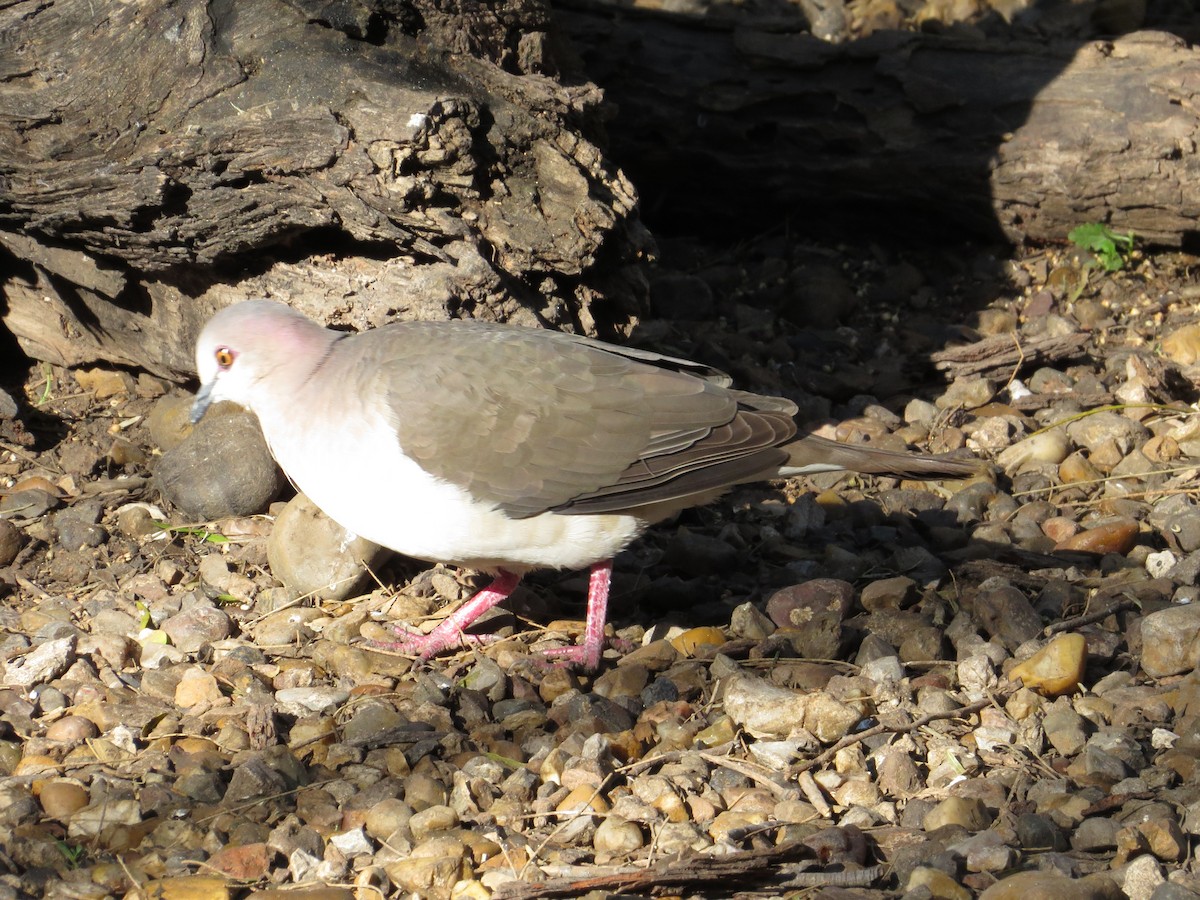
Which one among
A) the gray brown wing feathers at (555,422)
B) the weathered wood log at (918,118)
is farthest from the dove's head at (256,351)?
the weathered wood log at (918,118)

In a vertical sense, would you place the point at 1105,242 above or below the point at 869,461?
above

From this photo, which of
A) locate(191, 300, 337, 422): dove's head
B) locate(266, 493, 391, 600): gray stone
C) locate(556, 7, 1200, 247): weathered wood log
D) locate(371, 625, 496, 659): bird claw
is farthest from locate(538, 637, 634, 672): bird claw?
locate(556, 7, 1200, 247): weathered wood log

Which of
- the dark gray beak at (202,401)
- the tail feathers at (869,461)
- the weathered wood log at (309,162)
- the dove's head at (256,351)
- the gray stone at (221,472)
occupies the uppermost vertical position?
the weathered wood log at (309,162)

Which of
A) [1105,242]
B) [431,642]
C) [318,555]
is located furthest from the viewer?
[1105,242]

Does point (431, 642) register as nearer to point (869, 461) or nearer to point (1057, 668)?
point (869, 461)

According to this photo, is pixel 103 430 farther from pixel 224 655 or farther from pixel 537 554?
pixel 537 554

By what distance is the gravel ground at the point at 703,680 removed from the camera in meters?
3.47

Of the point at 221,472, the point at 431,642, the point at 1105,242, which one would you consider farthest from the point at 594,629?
the point at 1105,242

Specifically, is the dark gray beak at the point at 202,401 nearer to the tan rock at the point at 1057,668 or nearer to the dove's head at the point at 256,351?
the dove's head at the point at 256,351

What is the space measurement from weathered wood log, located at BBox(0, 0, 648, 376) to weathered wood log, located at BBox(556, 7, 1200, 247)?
5.82 ft

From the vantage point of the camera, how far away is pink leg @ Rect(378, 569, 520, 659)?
472cm

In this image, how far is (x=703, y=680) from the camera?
14.3ft

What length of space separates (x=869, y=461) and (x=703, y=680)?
39.9 inches

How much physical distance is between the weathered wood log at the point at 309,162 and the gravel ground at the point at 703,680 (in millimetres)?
1023
